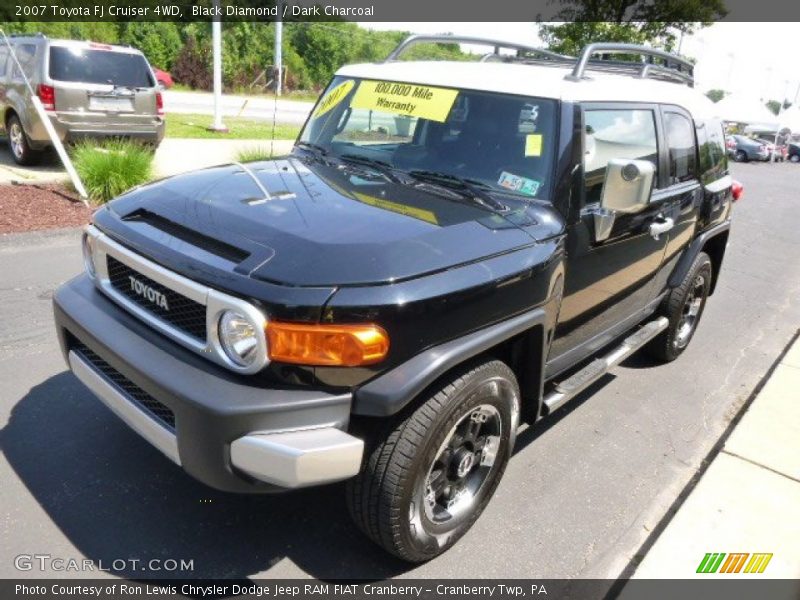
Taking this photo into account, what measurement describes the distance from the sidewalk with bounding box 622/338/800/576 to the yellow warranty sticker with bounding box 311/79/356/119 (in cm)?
292

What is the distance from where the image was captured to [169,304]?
253 centimetres

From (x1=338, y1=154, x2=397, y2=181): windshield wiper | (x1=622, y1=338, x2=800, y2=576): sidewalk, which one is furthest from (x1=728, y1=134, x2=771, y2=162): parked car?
(x1=338, y1=154, x2=397, y2=181): windshield wiper

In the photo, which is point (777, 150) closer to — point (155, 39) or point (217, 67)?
point (155, 39)

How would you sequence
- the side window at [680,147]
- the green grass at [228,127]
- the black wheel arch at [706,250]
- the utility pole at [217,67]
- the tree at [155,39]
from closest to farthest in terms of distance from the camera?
the side window at [680,147]
the black wheel arch at [706,250]
the utility pole at [217,67]
the green grass at [228,127]
the tree at [155,39]

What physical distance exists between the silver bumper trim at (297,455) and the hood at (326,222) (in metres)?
0.52

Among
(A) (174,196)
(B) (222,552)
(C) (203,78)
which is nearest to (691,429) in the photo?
(B) (222,552)

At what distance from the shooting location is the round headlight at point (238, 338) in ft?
7.43

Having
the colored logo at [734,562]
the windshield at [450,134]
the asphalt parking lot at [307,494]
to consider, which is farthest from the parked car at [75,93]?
the colored logo at [734,562]

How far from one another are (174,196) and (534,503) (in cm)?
224

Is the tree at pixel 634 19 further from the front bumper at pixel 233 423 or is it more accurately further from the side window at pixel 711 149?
the front bumper at pixel 233 423

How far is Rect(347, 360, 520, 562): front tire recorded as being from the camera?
7.91ft

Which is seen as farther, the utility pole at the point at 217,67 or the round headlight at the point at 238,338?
the utility pole at the point at 217,67
